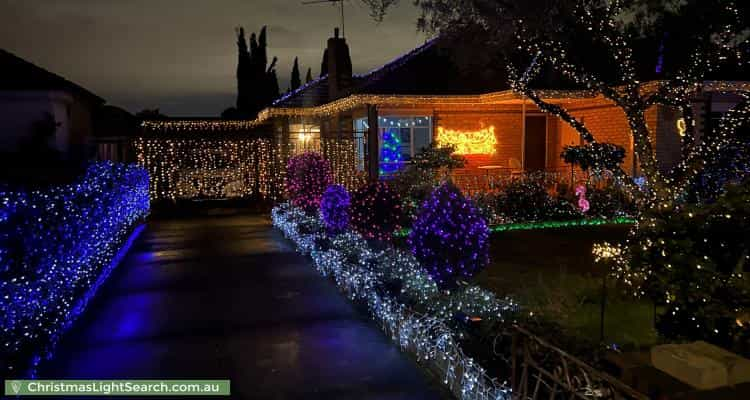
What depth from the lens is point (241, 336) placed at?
22.7 ft

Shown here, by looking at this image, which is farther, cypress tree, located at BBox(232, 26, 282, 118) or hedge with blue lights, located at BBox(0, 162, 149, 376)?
cypress tree, located at BBox(232, 26, 282, 118)

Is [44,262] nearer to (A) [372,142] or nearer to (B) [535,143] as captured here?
(A) [372,142]

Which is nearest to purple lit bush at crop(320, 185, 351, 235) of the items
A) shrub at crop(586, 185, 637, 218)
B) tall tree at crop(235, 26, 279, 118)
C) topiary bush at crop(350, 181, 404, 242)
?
topiary bush at crop(350, 181, 404, 242)

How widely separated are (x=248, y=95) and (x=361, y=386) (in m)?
48.1

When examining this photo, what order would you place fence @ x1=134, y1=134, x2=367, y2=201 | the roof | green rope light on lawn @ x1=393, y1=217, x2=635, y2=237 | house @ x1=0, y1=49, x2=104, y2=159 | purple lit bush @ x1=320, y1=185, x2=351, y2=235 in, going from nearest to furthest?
purple lit bush @ x1=320, y1=185, x2=351, y2=235 < green rope light on lawn @ x1=393, y1=217, x2=635, y2=237 < the roof < house @ x1=0, y1=49, x2=104, y2=159 < fence @ x1=134, y1=134, x2=367, y2=201

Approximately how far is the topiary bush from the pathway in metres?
1.31

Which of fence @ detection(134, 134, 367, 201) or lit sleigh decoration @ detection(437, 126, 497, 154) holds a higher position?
lit sleigh decoration @ detection(437, 126, 497, 154)

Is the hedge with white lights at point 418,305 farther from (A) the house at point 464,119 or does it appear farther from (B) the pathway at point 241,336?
(A) the house at point 464,119

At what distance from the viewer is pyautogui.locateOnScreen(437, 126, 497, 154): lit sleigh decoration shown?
18703 millimetres

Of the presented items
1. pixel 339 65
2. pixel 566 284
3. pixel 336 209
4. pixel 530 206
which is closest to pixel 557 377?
pixel 566 284

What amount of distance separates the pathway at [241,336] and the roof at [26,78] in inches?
412

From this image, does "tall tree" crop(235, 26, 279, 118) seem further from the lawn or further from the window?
the lawn

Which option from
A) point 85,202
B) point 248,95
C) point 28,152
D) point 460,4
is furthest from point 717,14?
point 248,95

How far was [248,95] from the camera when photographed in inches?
2013
